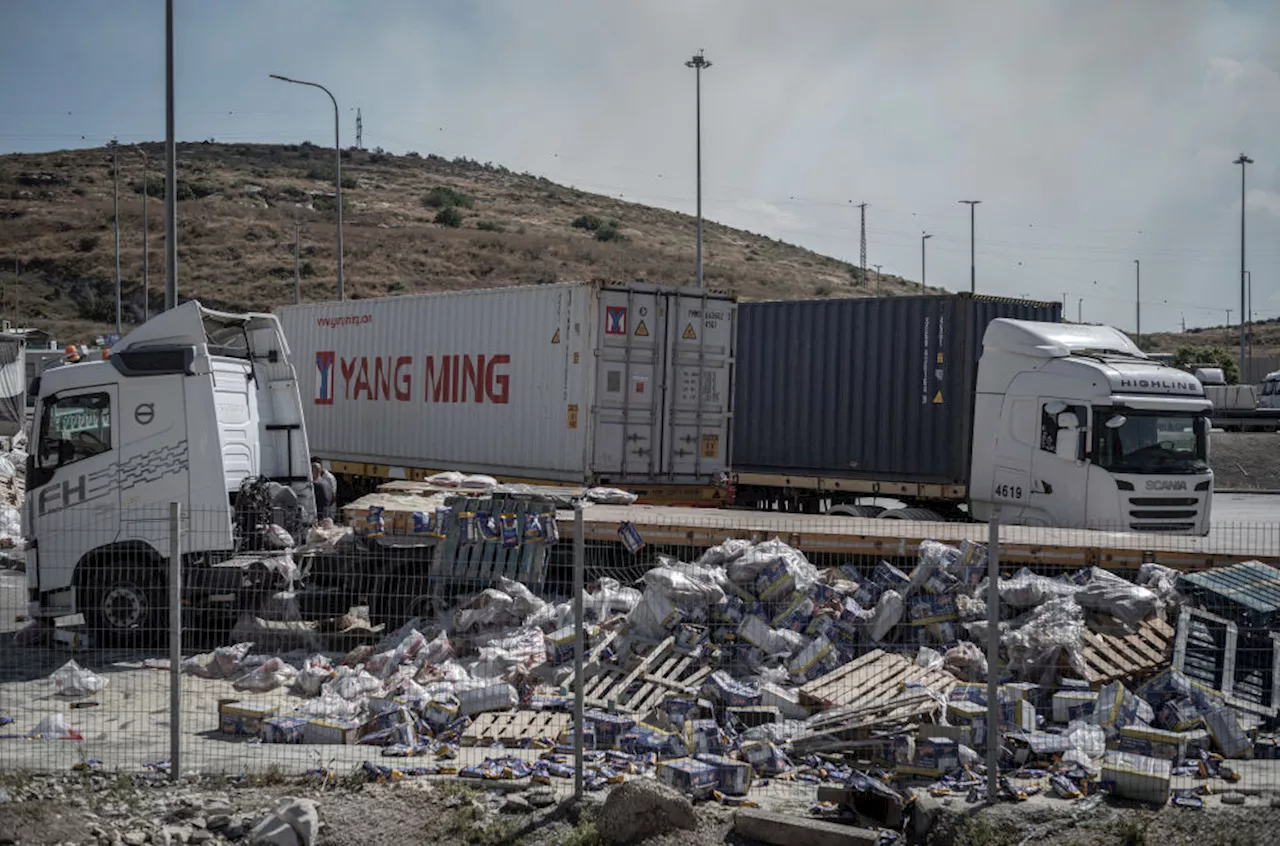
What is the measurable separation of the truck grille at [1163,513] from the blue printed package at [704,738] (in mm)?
7612

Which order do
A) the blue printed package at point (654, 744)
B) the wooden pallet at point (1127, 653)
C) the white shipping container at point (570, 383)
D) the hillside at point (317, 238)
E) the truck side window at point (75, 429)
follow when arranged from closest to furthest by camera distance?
the blue printed package at point (654, 744)
the wooden pallet at point (1127, 653)
the truck side window at point (75, 429)
the white shipping container at point (570, 383)
the hillside at point (317, 238)

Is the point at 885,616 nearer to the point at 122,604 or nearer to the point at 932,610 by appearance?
the point at 932,610

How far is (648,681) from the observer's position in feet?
28.1

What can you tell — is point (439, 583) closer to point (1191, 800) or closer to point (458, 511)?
point (458, 511)

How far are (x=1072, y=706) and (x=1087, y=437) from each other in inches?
236

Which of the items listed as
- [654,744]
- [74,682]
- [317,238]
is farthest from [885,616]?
[317,238]

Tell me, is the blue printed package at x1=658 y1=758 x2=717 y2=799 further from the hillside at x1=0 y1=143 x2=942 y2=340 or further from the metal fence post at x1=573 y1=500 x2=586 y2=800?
the hillside at x1=0 y1=143 x2=942 y2=340

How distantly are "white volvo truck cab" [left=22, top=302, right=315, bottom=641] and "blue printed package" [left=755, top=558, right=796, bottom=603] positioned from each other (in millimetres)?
4777

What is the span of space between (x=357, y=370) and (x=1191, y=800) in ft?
53.3

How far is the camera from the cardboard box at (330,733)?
7.67 meters

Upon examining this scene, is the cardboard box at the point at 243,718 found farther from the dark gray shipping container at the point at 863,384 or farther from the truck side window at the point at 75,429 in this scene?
the dark gray shipping container at the point at 863,384

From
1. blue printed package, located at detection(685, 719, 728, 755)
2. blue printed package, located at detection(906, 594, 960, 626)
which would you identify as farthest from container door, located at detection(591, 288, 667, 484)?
blue printed package, located at detection(685, 719, 728, 755)

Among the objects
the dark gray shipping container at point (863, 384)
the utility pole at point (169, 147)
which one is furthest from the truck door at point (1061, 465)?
the utility pole at point (169, 147)

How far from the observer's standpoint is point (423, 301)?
734 inches
